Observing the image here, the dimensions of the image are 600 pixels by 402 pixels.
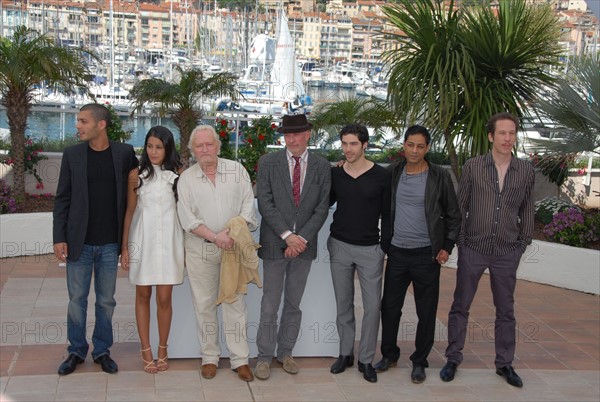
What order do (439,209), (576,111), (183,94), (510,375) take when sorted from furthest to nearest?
(183,94), (576,111), (510,375), (439,209)

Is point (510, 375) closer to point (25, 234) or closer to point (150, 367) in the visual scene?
point (150, 367)

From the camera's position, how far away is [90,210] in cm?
500

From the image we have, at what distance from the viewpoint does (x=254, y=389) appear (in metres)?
5.09

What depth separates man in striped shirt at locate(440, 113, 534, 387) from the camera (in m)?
5.22

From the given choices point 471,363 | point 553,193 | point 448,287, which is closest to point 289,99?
point 553,193

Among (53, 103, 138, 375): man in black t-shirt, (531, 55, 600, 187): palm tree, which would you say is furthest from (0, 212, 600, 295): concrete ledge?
(53, 103, 138, 375): man in black t-shirt

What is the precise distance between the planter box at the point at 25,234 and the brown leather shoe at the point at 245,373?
4.03m

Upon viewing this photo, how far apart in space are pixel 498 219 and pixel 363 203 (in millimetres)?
897

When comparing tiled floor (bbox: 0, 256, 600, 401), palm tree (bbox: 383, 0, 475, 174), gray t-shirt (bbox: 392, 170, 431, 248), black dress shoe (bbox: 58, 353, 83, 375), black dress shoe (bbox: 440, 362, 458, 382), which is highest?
palm tree (bbox: 383, 0, 475, 174)

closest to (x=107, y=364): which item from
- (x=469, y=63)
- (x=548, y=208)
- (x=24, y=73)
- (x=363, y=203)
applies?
(x=363, y=203)

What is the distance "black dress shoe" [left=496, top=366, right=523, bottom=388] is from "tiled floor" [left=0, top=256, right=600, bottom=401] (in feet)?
0.16

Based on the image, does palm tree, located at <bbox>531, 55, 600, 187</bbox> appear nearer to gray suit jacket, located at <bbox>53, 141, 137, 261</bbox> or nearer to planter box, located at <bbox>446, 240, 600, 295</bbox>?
planter box, located at <bbox>446, 240, 600, 295</bbox>

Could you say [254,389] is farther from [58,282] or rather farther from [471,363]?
[58,282]

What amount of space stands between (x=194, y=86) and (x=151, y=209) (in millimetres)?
5003
